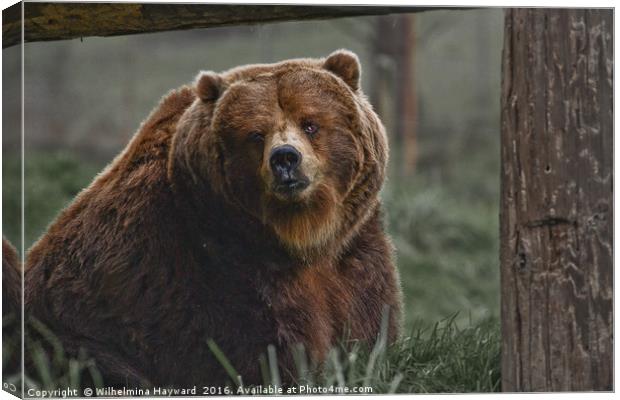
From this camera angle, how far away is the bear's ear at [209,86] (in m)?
6.11

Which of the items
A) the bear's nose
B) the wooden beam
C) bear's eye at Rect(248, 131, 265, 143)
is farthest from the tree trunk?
bear's eye at Rect(248, 131, 265, 143)

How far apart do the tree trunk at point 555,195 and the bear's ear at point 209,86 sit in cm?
154

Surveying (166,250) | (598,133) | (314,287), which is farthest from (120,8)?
(598,133)

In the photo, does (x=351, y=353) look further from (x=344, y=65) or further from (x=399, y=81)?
(x=399, y=81)

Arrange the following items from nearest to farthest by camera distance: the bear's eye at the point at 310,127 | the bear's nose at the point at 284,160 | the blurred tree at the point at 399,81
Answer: the bear's nose at the point at 284,160, the bear's eye at the point at 310,127, the blurred tree at the point at 399,81

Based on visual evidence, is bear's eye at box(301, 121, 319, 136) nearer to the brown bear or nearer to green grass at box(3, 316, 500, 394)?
the brown bear

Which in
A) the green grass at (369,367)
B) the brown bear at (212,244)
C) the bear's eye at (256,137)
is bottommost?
the green grass at (369,367)

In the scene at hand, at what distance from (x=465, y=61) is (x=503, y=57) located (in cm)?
348

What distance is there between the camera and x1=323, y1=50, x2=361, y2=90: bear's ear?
618cm

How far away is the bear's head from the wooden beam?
10.6 inches

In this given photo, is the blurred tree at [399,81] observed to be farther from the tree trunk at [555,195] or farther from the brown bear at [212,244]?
the tree trunk at [555,195]

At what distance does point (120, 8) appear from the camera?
611 centimetres

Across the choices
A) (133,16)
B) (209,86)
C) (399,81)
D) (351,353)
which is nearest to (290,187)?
(209,86)

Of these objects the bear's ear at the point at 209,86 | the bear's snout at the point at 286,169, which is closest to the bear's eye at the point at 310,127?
the bear's snout at the point at 286,169
